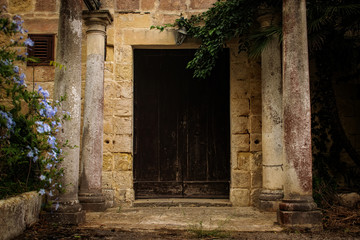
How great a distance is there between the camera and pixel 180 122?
578 centimetres

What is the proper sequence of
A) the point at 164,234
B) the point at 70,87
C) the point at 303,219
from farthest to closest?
1. the point at 70,87
2. the point at 303,219
3. the point at 164,234

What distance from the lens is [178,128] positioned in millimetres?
5777

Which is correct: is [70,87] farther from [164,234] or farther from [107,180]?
[164,234]

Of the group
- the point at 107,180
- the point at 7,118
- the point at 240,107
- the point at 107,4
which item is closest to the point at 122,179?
the point at 107,180

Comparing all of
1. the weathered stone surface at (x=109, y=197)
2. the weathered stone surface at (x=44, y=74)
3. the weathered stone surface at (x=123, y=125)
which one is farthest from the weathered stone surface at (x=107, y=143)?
the weathered stone surface at (x=44, y=74)

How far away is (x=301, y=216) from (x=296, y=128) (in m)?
0.94

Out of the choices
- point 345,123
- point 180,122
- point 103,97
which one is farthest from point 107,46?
point 345,123

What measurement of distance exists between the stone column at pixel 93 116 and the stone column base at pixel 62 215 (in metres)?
0.91

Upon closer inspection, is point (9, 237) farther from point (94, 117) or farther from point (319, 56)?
point (319, 56)

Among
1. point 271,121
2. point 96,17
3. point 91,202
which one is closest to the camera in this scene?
point 91,202

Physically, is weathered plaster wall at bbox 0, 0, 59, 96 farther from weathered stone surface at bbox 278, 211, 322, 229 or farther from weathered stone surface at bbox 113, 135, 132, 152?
weathered stone surface at bbox 278, 211, 322, 229

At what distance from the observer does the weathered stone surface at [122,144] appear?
212 inches

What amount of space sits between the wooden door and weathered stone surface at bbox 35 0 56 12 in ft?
4.78

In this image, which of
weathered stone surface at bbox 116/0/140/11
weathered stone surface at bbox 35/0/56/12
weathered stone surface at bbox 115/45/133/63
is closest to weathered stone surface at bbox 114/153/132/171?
weathered stone surface at bbox 115/45/133/63
